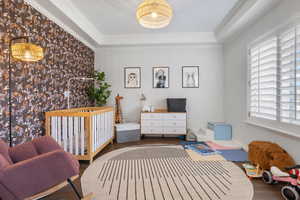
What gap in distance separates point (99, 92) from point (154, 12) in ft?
8.67

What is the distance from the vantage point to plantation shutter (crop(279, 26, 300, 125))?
1.94m

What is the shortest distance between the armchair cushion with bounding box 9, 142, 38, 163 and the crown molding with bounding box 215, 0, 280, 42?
3.31 m

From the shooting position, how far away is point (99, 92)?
3.97 meters

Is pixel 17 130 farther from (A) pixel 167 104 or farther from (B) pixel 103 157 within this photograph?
(A) pixel 167 104

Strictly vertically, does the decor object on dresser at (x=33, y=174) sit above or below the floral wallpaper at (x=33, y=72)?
below

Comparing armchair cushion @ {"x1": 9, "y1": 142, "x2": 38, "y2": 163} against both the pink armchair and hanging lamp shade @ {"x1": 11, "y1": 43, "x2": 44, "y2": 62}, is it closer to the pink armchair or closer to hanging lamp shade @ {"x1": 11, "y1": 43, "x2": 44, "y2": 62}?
the pink armchair

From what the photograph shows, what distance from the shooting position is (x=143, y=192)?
1.72 metres

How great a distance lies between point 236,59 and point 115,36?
2.92 metres

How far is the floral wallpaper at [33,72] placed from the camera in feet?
6.00

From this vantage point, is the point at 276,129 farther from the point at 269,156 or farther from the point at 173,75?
the point at 173,75

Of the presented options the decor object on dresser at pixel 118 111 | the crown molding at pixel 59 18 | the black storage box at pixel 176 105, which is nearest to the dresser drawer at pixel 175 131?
the black storage box at pixel 176 105

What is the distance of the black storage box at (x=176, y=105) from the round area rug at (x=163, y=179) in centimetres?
142

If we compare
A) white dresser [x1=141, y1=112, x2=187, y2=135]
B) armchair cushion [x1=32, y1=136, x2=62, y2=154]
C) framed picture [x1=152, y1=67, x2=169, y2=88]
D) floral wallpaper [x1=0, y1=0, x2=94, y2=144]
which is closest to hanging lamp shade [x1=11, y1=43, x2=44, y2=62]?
floral wallpaper [x1=0, y1=0, x2=94, y2=144]

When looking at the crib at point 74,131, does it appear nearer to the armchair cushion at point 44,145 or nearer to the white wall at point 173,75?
the armchair cushion at point 44,145
